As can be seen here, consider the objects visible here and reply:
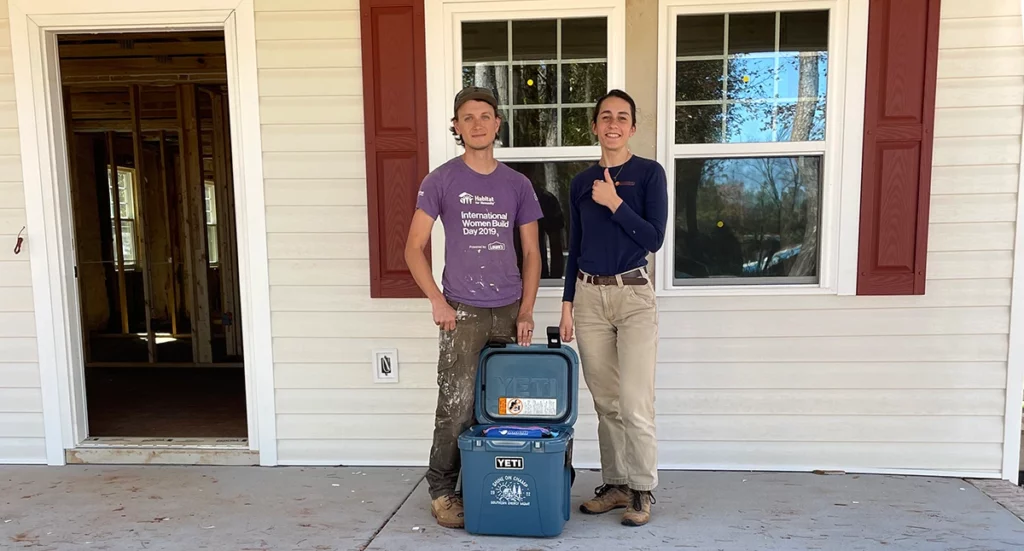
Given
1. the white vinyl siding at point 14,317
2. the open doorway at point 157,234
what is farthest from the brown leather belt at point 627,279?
the white vinyl siding at point 14,317

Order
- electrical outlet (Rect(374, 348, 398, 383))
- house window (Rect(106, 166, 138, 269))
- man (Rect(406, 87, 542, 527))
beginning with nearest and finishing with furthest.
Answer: man (Rect(406, 87, 542, 527)) → electrical outlet (Rect(374, 348, 398, 383)) → house window (Rect(106, 166, 138, 269))

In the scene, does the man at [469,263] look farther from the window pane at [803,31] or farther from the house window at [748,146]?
the window pane at [803,31]

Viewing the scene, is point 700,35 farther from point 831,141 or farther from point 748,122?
point 831,141

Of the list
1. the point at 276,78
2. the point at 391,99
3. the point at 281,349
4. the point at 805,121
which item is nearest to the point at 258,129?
the point at 276,78

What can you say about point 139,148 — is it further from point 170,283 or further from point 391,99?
point 391,99

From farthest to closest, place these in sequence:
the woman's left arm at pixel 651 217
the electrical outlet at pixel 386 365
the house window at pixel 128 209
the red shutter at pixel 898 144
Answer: the house window at pixel 128 209 < the electrical outlet at pixel 386 365 < the red shutter at pixel 898 144 < the woman's left arm at pixel 651 217

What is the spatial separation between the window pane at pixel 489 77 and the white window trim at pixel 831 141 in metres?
0.71

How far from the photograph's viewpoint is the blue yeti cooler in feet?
7.03

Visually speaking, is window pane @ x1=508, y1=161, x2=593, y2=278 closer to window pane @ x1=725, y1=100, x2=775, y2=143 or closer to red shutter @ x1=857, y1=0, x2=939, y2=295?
window pane @ x1=725, y1=100, x2=775, y2=143

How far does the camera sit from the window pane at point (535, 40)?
2.80 m

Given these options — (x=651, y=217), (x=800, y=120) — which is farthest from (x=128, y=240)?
(x=800, y=120)

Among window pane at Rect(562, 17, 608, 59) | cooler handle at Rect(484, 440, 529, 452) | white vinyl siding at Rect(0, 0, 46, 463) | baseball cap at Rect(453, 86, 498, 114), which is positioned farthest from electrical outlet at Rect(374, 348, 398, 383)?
white vinyl siding at Rect(0, 0, 46, 463)

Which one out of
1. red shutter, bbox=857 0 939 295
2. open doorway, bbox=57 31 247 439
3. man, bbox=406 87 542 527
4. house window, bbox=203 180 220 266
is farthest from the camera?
house window, bbox=203 180 220 266

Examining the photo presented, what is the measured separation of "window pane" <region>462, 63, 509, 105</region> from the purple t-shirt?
2.36ft
